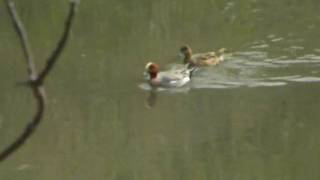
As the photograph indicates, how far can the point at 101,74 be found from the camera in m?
8.71

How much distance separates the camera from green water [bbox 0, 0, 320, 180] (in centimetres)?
631

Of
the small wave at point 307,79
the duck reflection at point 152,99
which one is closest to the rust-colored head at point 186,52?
the duck reflection at point 152,99

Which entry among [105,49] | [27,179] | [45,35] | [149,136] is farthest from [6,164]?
[45,35]

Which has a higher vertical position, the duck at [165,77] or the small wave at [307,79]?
the small wave at [307,79]

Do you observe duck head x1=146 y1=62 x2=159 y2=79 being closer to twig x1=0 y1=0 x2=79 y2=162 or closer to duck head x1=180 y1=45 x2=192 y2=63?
duck head x1=180 y1=45 x2=192 y2=63

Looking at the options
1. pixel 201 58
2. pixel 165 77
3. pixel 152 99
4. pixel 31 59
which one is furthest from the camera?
pixel 201 58

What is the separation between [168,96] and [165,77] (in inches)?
19.1

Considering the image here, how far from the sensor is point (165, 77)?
8.66m

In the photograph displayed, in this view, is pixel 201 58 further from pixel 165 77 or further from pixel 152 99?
pixel 152 99

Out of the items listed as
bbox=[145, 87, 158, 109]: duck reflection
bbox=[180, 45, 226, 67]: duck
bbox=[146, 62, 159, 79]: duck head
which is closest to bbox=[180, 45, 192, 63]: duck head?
bbox=[180, 45, 226, 67]: duck

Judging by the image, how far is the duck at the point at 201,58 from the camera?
344 inches

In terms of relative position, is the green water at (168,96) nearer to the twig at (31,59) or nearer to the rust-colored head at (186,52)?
the rust-colored head at (186,52)

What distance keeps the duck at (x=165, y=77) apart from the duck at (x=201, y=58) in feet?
0.46

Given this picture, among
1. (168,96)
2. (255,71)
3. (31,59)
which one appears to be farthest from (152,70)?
(31,59)
